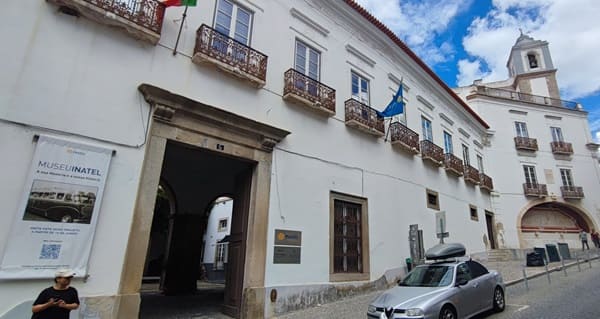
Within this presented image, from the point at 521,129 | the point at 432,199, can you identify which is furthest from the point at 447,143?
the point at 521,129

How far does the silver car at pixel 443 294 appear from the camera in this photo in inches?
→ 206

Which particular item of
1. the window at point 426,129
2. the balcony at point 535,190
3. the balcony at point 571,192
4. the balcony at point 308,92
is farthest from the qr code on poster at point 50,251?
the balcony at point 571,192

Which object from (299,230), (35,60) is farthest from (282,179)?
(35,60)

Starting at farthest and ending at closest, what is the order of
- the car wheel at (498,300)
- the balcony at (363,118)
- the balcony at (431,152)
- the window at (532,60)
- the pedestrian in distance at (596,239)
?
1. the window at (532,60)
2. the pedestrian in distance at (596,239)
3. the balcony at (431,152)
4. the balcony at (363,118)
5. the car wheel at (498,300)

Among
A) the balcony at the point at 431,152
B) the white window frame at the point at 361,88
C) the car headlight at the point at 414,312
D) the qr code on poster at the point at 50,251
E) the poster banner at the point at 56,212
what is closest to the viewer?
the poster banner at the point at 56,212

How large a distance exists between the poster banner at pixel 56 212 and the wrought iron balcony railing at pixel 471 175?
16.6m

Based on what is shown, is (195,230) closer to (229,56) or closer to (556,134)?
(229,56)

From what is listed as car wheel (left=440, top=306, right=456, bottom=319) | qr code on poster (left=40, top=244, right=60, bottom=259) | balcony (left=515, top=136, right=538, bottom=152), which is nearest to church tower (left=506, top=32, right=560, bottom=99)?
balcony (left=515, top=136, right=538, bottom=152)

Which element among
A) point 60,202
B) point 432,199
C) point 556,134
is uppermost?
point 556,134

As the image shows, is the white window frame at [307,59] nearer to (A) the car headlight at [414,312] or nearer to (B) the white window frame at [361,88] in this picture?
(B) the white window frame at [361,88]

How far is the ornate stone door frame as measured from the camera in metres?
5.57

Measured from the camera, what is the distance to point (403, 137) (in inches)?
466

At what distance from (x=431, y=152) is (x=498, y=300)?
25.0 feet

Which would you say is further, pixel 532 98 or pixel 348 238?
pixel 532 98
